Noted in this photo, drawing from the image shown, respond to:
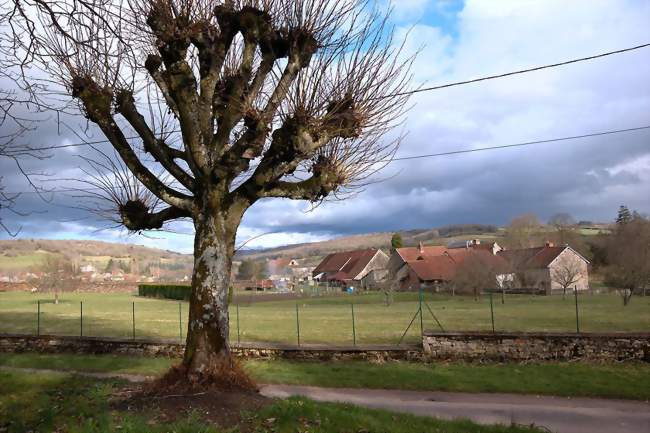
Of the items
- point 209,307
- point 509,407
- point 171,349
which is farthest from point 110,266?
point 209,307

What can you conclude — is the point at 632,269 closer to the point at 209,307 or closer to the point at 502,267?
the point at 502,267

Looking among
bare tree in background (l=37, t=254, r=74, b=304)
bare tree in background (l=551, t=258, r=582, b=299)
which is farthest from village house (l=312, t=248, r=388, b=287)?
bare tree in background (l=37, t=254, r=74, b=304)

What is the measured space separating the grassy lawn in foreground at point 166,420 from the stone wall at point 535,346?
28.1 ft

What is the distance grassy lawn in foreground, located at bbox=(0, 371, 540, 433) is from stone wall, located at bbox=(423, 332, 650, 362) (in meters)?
8.55

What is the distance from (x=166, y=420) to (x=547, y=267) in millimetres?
68370

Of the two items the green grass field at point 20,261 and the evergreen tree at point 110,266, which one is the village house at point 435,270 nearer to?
the green grass field at point 20,261

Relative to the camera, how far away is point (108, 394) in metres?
8.23

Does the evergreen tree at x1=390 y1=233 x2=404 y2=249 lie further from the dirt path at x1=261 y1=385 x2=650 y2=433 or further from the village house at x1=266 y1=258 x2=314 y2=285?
the dirt path at x1=261 y1=385 x2=650 y2=433

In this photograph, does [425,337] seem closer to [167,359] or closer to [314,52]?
[167,359]

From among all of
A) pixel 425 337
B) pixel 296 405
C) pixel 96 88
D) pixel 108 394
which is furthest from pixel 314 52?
pixel 425 337

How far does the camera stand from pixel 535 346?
1579 cm

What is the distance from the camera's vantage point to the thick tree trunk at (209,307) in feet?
25.8

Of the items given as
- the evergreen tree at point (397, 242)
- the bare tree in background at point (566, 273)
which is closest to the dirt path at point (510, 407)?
the bare tree in background at point (566, 273)

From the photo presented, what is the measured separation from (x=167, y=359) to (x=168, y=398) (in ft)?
35.4
